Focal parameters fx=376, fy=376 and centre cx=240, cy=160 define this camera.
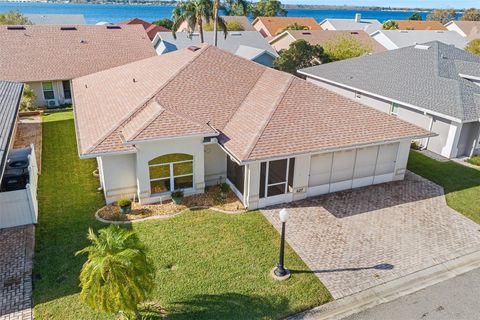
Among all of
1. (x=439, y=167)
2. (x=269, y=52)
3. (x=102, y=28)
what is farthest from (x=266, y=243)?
(x=102, y=28)

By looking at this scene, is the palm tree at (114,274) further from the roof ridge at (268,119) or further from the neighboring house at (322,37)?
the neighboring house at (322,37)

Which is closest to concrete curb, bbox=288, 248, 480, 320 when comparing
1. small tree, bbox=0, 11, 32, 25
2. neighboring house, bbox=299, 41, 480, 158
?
neighboring house, bbox=299, 41, 480, 158

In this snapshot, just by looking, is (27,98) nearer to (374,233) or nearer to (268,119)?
(268,119)

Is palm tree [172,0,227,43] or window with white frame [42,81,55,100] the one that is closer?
window with white frame [42,81,55,100]

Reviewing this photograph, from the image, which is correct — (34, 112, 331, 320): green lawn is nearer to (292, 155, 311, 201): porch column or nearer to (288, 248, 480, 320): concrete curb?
(288, 248, 480, 320): concrete curb

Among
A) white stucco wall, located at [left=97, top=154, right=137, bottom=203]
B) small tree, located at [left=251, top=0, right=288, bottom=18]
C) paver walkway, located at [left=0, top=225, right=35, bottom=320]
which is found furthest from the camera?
small tree, located at [left=251, top=0, right=288, bottom=18]

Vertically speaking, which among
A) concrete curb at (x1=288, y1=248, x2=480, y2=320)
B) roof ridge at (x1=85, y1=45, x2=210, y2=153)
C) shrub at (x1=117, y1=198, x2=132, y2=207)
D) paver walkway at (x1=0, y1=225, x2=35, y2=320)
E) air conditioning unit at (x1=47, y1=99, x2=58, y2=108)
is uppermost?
roof ridge at (x1=85, y1=45, x2=210, y2=153)
